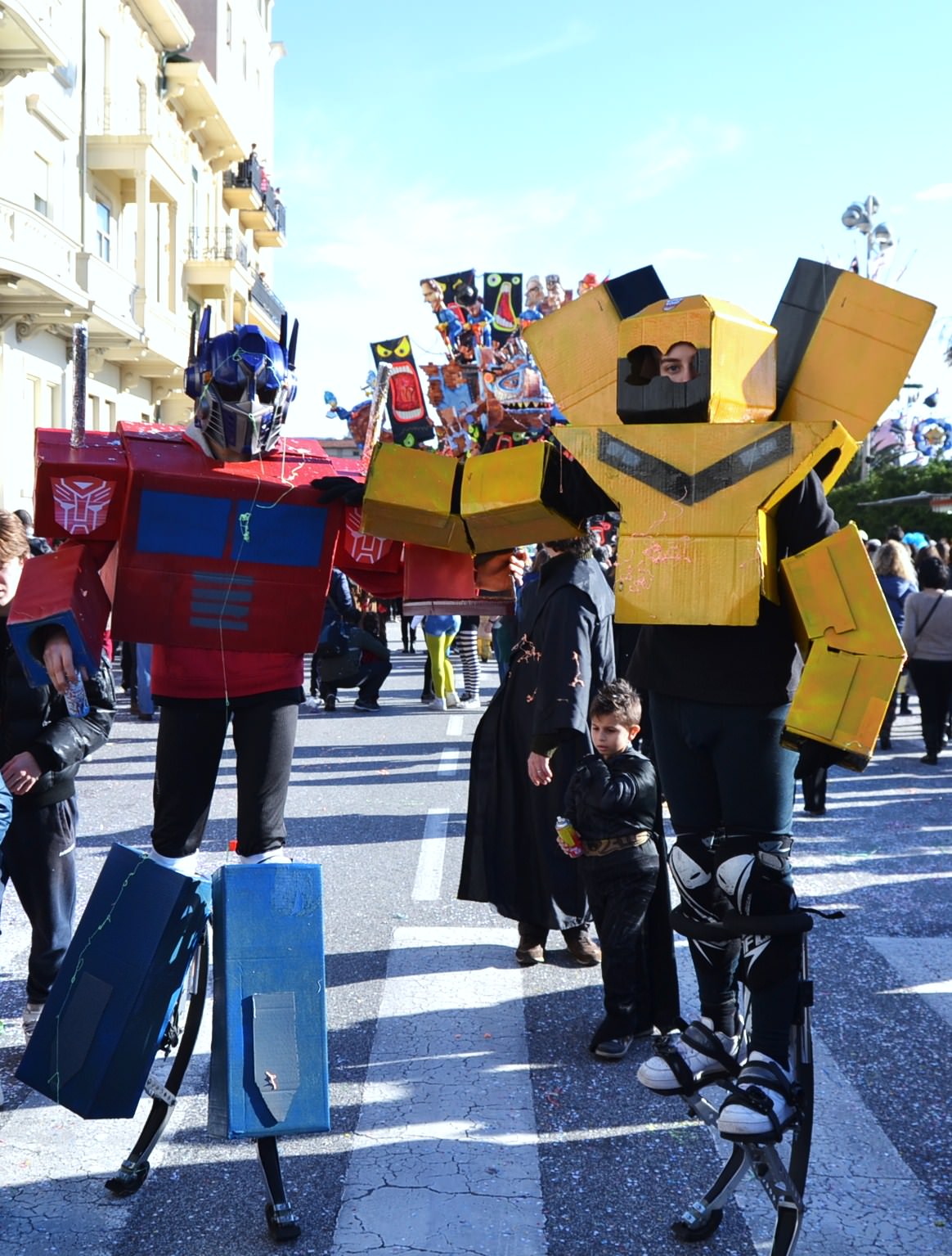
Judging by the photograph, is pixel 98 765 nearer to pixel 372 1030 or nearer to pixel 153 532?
pixel 372 1030

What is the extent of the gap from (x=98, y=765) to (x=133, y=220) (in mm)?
19207

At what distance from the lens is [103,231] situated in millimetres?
23625

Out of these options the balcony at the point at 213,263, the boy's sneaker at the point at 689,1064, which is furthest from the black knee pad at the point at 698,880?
the balcony at the point at 213,263

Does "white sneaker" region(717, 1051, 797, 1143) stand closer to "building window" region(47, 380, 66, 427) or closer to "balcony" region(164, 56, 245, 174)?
"building window" region(47, 380, 66, 427)

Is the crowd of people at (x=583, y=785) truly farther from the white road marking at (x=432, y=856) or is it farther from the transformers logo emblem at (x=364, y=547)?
the white road marking at (x=432, y=856)

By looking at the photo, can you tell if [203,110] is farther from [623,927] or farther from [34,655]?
[623,927]

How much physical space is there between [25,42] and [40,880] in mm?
17715

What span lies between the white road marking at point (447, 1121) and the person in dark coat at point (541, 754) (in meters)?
0.33

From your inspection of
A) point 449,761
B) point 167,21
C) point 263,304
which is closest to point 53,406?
point 167,21

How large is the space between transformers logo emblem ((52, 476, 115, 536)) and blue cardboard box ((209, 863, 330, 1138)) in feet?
3.40

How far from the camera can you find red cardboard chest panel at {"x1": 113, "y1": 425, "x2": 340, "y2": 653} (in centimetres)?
335

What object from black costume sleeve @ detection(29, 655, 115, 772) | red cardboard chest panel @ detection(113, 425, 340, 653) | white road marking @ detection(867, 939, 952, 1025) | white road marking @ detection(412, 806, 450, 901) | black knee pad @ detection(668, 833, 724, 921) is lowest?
white road marking @ detection(412, 806, 450, 901)

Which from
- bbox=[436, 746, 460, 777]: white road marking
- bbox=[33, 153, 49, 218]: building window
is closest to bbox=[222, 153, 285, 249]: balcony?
bbox=[33, 153, 49, 218]: building window

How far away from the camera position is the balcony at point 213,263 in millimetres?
30094
